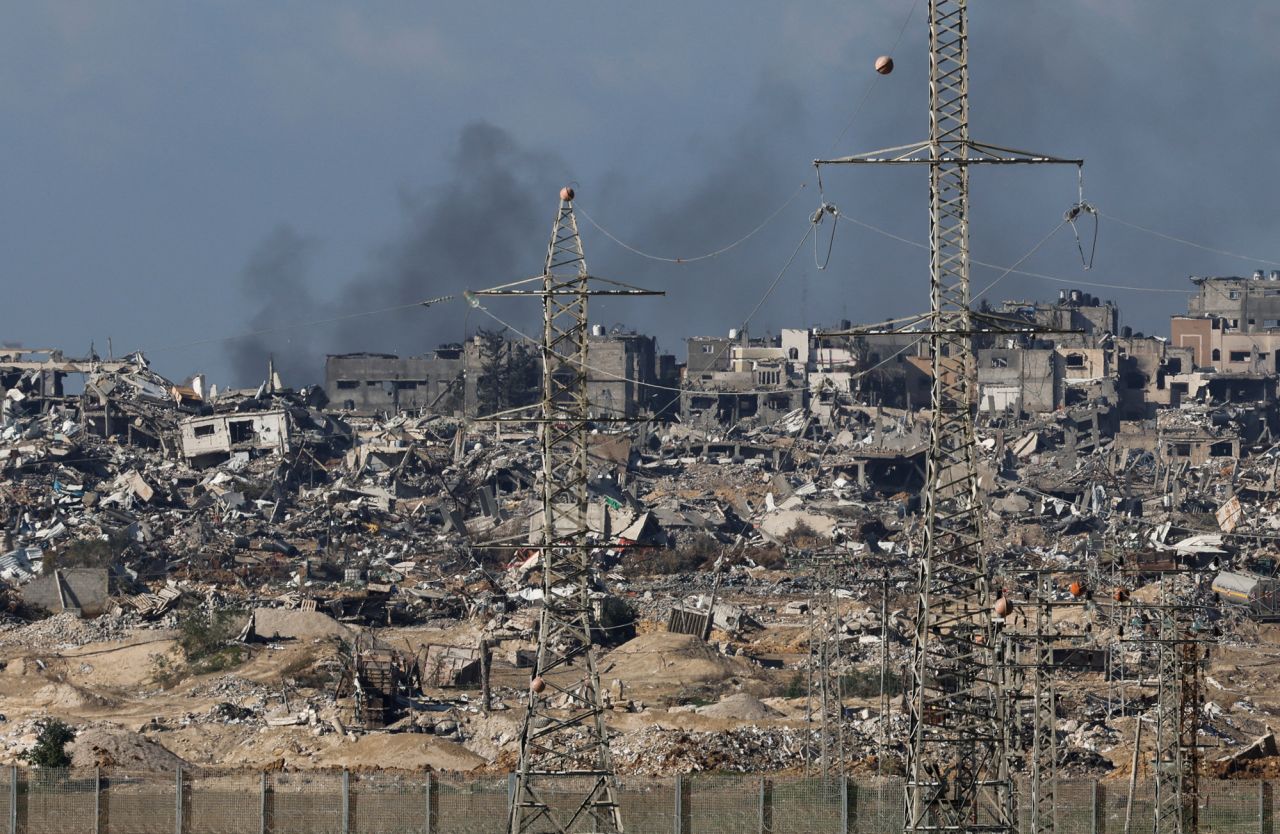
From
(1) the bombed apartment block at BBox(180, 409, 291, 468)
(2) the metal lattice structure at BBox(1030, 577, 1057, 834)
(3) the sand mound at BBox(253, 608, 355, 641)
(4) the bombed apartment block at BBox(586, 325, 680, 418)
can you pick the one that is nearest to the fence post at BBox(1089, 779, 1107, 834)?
(2) the metal lattice structure at BBox(1030, 577, 1057, 834)

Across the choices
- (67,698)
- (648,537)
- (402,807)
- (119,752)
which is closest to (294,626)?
(67,698)

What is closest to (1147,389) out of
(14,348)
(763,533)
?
(763,533)

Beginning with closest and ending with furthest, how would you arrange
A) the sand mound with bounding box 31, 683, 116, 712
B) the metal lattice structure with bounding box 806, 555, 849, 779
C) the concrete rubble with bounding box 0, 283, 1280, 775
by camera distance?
1. the metal lattice structure with bounding box 806, 555, 849, 779
2. the concrete rubble with bounding box 0, 283, 1280, 775
3. the sand mound with bounding box 31, 683, 116, 712

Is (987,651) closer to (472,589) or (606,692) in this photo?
(606,692)

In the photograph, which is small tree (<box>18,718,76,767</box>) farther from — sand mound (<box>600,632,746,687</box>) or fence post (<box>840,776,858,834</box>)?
sand mound (<box>600,632,746,687</box>)

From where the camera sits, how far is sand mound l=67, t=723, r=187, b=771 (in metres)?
31.5

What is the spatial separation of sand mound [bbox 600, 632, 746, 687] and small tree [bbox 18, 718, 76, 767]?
12.2 metres

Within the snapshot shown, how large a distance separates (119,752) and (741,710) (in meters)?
10.9

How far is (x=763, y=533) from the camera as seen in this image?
66250 mm

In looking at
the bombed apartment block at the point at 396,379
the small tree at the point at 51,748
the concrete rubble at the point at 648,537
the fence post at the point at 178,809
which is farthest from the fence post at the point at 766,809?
the bombed apartment block at the point at 396,379

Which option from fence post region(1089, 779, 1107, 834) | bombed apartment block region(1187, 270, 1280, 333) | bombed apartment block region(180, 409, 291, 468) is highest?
bombed apartment block region(1187, 270, 1280, 333)

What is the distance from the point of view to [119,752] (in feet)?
105

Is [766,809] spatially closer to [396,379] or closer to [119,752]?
[119,752]

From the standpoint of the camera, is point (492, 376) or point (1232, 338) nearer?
point (492, 376)
